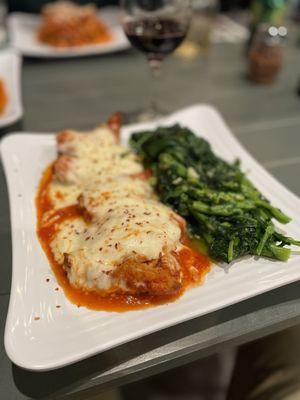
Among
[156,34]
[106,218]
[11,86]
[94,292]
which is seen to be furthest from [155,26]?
[94,292]

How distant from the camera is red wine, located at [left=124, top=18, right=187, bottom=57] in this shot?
7.20 ft

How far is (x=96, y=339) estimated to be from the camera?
1.12 meters

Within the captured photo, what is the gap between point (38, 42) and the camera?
338cm

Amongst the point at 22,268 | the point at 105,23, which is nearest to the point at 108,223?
the point at 22,268

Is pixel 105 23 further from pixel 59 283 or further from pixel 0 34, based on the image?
pixel 59 283

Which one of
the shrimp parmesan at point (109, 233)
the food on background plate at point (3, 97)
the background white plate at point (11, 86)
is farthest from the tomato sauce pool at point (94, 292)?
the food on background plate at point (3, 97)

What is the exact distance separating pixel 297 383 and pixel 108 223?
40.7 inches

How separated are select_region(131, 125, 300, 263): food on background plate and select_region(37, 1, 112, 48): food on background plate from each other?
163 centimetres

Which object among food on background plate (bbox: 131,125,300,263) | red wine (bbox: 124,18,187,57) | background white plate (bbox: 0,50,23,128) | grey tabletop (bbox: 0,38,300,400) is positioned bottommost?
grey tabletop (bbox: 0,38,300,400)

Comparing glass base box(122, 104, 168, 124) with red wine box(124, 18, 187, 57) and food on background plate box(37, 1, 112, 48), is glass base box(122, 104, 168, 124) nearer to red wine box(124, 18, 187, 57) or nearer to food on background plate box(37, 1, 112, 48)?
red wine box(124, 18, 187, 57)

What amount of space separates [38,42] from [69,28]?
0.30 meters

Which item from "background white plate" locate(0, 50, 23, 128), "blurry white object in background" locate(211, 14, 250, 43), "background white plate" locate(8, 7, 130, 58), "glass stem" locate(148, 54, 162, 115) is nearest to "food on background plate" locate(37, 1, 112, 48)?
"background white plate" locate(8, 7, 130, 58)

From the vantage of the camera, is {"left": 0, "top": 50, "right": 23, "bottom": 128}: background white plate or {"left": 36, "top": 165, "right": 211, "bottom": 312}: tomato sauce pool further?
{"left": 0, "top": 50, "right": 23, "bottom": 128}: background white plate

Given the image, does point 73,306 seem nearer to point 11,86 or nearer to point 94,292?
point 94,292
